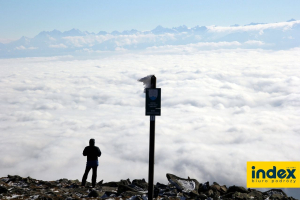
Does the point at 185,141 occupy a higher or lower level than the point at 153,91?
A: higher

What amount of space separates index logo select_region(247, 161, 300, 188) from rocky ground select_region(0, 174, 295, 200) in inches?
318

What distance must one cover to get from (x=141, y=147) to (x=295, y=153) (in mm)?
80214

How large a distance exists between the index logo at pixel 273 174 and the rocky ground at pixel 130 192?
8090 millimetres

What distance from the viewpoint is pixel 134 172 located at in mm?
145250

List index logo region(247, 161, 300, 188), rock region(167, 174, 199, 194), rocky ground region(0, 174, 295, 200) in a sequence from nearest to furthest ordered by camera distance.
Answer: rocky ground region(0, 174, 295, 200) < rock region(167, 174, 199, 194) < index logo region(247, 161, 300, 188)

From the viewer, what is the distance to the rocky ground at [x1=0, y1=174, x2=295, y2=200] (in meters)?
9.84

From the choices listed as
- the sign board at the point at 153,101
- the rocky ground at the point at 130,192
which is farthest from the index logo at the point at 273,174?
the sign board at the point at 153,101

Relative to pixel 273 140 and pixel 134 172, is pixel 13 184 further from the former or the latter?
pixel 273 140

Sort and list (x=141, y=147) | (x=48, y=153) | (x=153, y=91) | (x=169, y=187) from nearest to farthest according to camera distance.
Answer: (x=153, y=91), (x=169, y=187), (x=48, y=153), (x=141, y=147)

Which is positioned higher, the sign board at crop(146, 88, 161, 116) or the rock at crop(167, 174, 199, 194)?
the sign board at crop(146, 88, 161, 116)

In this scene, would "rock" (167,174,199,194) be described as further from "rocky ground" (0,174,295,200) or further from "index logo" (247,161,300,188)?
"index logo" (247,161,300,188)

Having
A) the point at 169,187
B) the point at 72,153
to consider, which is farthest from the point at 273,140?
the point at 169,187

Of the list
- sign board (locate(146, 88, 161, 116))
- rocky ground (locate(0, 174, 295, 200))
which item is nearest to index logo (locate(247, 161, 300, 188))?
rocky ground (locate(0, 174, 295, 200))

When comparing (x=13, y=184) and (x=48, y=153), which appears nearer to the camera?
(x=13, y=184)
